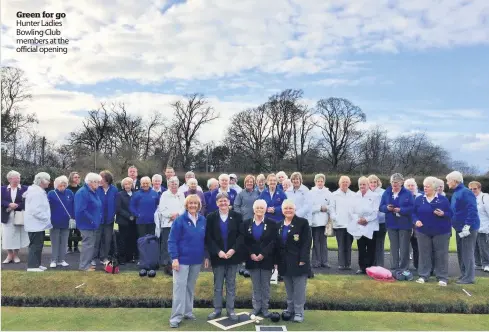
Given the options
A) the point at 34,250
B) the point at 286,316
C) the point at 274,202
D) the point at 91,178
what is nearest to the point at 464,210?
the point at 274,202

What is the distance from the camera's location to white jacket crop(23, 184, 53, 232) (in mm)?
8367

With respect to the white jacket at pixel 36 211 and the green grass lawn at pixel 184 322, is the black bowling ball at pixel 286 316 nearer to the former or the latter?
the green grass lawn at pixel 184 322

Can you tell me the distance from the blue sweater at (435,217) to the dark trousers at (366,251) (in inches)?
47.2

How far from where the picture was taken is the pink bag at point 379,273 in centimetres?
817

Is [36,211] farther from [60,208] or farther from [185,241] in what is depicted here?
[185,241]

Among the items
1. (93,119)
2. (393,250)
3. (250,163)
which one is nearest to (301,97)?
(250,163)

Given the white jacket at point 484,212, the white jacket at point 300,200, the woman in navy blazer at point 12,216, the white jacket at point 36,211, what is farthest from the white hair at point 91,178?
the white jacket at point 484,212

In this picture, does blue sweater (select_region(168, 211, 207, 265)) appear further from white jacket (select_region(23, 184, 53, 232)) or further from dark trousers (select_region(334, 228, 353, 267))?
dark trousers (select_region(334, 228, 353, 267))

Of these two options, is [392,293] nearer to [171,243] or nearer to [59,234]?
[171,243]

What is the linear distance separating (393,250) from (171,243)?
482 cm

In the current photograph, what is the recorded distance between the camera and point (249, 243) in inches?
251

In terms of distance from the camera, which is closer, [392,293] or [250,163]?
[392,293]

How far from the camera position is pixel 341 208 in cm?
902

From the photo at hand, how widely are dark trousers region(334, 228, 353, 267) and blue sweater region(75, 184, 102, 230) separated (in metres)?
5.08
